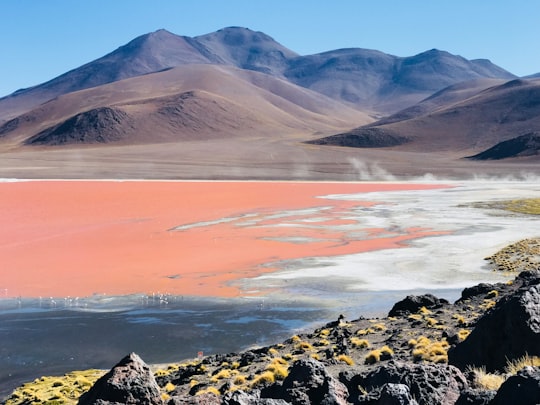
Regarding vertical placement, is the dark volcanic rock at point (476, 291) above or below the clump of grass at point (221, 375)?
below

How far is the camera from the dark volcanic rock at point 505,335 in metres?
7.86

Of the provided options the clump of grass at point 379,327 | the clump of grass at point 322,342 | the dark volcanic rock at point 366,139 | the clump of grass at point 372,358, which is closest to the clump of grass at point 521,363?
the clump of grass at point 372,358

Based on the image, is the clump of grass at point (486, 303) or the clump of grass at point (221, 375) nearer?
the clump of grass at point (221, 375)

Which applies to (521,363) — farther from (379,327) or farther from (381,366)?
(379,327)

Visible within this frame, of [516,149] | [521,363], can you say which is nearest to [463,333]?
[521,363]

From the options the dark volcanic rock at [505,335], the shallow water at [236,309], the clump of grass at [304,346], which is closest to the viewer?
the dark volcanic rock at [505,335]

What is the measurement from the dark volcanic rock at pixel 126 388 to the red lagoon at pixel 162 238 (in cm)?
1385

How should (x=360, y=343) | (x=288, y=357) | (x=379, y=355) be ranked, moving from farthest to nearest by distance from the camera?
(x=360, y=343) < (x=288, y=357) < (x=379, y=355)

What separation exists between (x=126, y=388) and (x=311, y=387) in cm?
212

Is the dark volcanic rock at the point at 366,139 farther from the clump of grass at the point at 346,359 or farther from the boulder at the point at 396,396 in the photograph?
the boulder at the point at 396,396

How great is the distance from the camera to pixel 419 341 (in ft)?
42.7

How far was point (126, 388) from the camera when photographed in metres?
7.08

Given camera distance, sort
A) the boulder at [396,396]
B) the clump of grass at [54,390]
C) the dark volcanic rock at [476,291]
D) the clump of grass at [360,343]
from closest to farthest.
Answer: the boulder at [396,396], the clump of grass at [54,390], the clump of grass at [360,343], the dark volcanic rock at [476,291]

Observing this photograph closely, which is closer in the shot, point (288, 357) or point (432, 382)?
point (432, 382)
